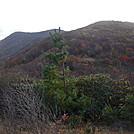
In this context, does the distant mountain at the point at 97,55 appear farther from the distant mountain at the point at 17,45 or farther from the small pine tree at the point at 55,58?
the distant mountain at the point at 17,45

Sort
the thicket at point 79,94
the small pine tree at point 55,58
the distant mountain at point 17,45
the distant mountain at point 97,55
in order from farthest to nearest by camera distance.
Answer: the distant mountain at point 17,45, the distant mountain at point 97,55, the small pine tree at point 55,58, the thicket at point 79,94

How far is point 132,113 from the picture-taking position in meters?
4.96

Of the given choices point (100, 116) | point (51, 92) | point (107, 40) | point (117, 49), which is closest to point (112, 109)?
point (100, 116)

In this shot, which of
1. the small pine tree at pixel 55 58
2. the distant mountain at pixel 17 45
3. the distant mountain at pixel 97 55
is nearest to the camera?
the small pine tree at pixel 55 58

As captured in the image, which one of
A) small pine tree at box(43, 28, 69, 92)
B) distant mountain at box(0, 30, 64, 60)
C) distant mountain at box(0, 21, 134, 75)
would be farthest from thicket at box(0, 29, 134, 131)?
distant mountain at box(0, 30, 64, 60)

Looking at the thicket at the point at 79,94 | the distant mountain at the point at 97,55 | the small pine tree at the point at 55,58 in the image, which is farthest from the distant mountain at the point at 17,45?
the thicket at the point at 79,94

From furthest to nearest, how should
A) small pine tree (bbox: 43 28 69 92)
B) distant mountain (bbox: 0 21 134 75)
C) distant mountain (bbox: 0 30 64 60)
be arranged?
distant mountain (bbox: 0 30 64 60)
distant mountain (bbox: 0 21 134 75)
small pine tree (bbox: 43 28 69 92)

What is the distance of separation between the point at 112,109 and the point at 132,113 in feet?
3.75

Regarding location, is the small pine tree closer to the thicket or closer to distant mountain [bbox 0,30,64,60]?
the thicket

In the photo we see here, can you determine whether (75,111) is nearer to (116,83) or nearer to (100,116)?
(100,116)

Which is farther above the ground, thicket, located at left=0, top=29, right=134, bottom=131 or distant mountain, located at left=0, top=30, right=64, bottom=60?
distant mountain, located at left=0, top=30, right=64, bottom=60

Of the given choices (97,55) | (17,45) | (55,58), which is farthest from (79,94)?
(17,45)

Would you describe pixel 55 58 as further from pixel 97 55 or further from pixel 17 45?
pixel 17 45

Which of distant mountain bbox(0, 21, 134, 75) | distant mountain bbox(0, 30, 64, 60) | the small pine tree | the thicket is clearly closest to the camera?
the thicket
